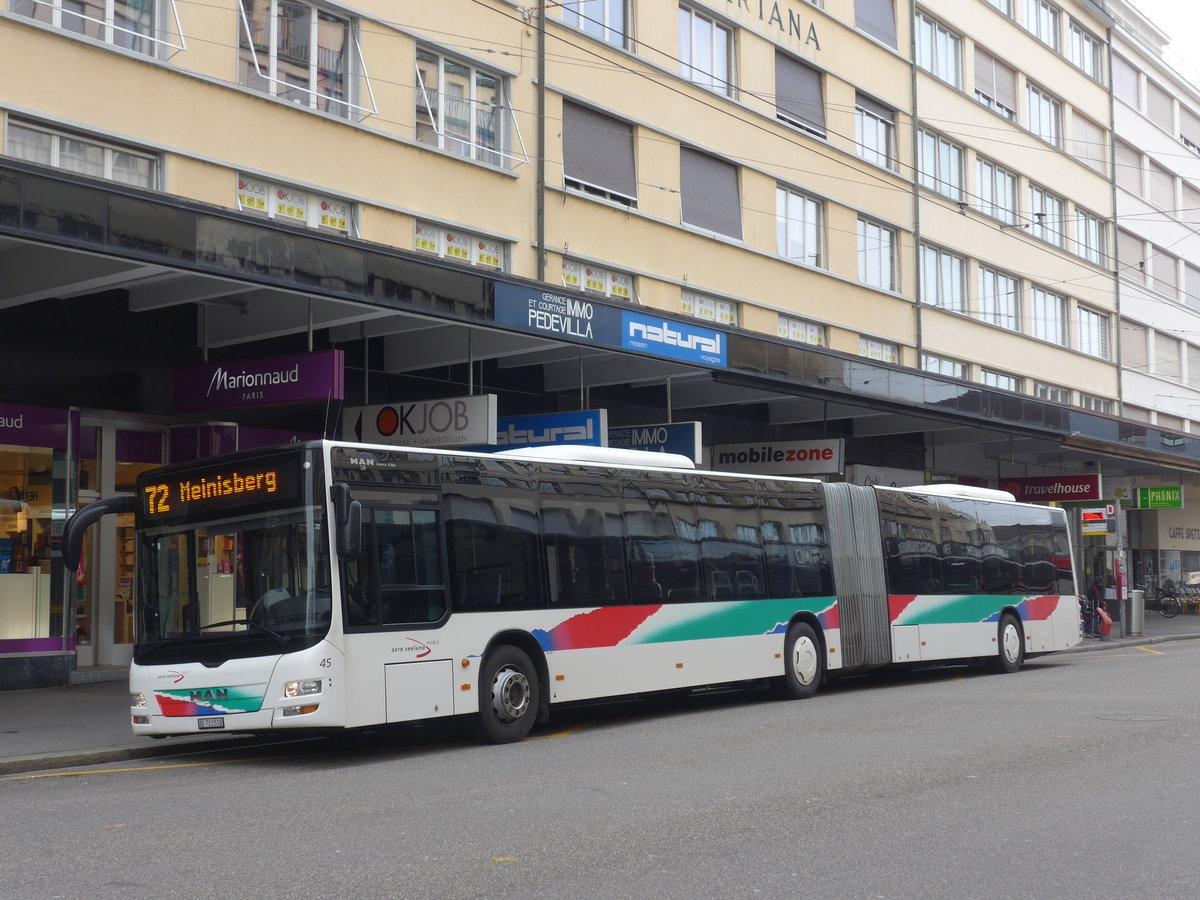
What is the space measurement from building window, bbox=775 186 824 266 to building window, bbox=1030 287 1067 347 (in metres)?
12.3

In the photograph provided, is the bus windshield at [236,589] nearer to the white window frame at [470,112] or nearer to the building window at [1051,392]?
the white window frame at [470,112]

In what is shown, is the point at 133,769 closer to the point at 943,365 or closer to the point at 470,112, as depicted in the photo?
the point at 470,112

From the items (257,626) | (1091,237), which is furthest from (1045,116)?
(257,626)

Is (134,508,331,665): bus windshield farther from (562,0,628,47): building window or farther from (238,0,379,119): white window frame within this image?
(562,0,628,47): building window

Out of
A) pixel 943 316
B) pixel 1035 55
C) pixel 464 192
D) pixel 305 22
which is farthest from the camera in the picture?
pixel 1035 55

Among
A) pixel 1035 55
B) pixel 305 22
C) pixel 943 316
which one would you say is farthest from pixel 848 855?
pixel 1035 55

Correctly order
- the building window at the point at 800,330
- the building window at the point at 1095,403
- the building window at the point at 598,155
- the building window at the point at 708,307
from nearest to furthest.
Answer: the building window at the point at 598,155 < the building window at the point at 708,307 < the building window at the point at 800,330 < the building window at the point at 1095,403

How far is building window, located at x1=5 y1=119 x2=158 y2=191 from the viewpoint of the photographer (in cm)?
1570

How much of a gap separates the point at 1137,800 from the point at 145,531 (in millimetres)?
8243

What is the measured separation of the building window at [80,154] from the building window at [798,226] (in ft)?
49.4

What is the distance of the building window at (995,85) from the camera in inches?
1521

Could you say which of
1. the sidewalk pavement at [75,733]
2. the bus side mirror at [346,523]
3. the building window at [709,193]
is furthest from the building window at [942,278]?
the bus side mirror at [346,523]

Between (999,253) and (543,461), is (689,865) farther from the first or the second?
(999,253)

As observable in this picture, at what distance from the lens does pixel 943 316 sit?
35.1 meters
